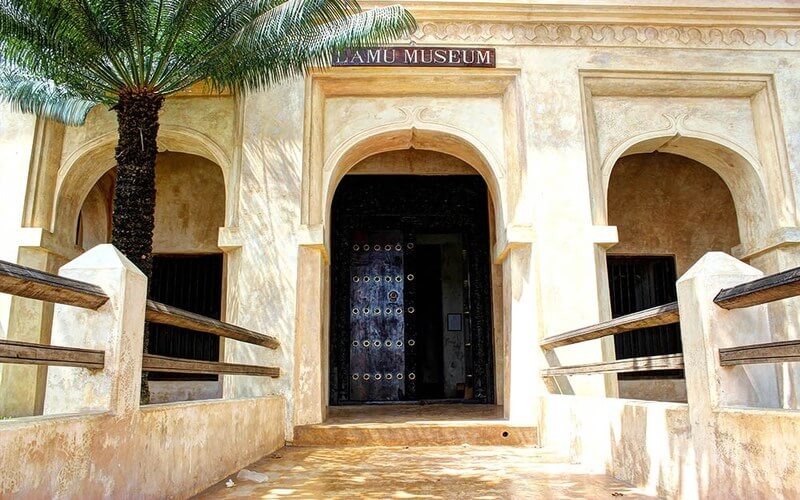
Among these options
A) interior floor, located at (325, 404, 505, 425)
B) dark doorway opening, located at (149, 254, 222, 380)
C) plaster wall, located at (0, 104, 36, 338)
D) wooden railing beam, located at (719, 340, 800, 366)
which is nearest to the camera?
wooden railing beam, located at (719, 340, 800, 366)

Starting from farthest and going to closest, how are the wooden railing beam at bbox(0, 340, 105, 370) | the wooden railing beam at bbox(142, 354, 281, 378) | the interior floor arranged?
the interior floor → the wooden railing beam at bbox(142, 354, 281, 378) → the wooden railing beam at bbox(0, 340, 105, 370)

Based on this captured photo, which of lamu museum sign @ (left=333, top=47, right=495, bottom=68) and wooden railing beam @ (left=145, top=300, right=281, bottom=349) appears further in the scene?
lamu museum sign @ (left=333, top=47, right=495, bottom=68)

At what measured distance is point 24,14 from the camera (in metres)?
5.87

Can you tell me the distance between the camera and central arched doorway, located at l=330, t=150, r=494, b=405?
34.3 ft

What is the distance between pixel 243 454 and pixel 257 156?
3.76 meters

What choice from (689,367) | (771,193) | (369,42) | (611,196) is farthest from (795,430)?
(611,196)

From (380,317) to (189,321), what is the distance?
6.56 meters

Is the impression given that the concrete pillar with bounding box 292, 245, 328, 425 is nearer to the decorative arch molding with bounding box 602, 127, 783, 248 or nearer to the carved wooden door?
the carved wooden door

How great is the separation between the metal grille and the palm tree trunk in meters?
7.06

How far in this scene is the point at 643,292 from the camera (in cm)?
1039

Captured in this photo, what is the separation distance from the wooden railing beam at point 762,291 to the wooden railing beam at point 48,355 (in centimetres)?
305

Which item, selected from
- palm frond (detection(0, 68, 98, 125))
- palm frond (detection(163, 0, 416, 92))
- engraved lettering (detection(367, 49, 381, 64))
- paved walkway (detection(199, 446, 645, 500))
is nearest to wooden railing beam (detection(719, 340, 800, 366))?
paved walkway (detection(199, 446, 645, 500))

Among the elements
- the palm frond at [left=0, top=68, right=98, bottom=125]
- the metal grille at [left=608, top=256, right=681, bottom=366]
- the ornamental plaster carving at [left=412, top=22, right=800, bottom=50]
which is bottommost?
the metal grille at [left=608, top=256, right=681, bottom=366]

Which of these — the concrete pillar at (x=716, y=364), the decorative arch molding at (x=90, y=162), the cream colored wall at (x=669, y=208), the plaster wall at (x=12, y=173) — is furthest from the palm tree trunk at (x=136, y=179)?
the cream colored wall at (x=669, y=208)
